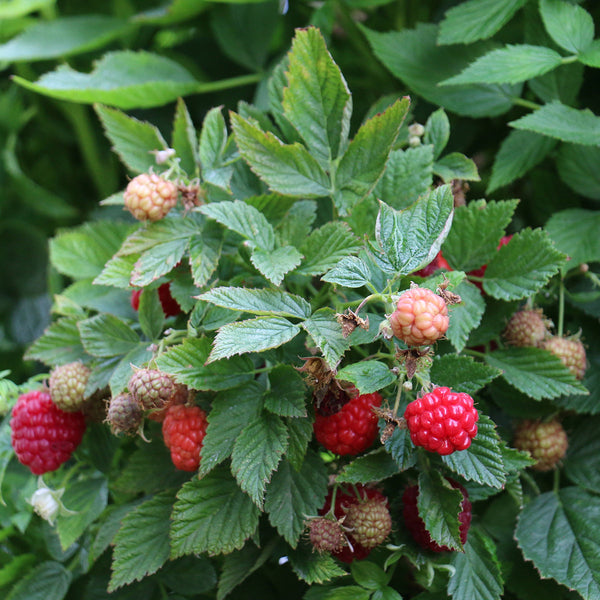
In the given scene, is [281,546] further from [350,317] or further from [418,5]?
[418,5]

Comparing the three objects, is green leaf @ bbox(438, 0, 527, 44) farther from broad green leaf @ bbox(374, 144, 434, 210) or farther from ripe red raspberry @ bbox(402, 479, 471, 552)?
ripe red raspberry @ bbox(402, 479, 471, 552)

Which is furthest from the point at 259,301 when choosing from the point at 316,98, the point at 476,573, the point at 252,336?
the point at 476,573

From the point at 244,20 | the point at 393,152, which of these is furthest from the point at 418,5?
the point at 393,152

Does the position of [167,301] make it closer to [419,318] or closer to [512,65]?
[419,318]

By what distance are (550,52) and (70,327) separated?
0.69 m

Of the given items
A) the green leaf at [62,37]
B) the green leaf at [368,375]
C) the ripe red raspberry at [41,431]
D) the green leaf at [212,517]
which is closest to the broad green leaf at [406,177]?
the green leaf at [368,375]

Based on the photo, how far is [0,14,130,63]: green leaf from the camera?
4.03 feet

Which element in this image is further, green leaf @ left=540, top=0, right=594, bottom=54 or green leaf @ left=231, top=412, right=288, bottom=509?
green leaf @ left=540, top=0, right=594, bottom=54

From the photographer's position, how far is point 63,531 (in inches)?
31.1

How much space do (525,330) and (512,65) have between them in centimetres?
32

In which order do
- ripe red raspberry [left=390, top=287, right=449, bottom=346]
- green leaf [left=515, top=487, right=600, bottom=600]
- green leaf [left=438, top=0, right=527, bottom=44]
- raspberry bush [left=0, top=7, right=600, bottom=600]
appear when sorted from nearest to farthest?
ripe red raspberry [left=390, top=287, right=449, bottom=346]
raspberry bush [left=0, top=7, right=600, bottom=600]
green leaf [left=515, top=487, right=600, bottom=600]
green leaf [left=438, top=0, right=527, bottom=44]

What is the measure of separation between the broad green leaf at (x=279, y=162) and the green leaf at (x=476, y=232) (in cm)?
16

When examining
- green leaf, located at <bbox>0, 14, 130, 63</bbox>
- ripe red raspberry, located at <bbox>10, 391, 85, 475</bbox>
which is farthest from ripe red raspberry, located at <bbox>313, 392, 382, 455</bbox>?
green leaf, located at <bbox>0, 14, 130, 63</bbox>

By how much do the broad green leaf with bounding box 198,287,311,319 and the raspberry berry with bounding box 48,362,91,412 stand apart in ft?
0.78
